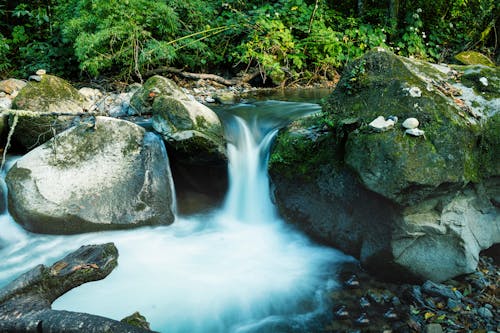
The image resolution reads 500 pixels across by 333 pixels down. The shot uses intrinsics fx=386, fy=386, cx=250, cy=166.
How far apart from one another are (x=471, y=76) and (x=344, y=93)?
139 cm

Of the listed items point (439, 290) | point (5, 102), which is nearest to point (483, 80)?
point (439, 290)

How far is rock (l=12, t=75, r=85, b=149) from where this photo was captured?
5.39 meters

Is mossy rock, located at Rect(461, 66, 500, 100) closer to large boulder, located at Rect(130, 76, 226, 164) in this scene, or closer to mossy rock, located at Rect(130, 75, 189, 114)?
large boulder, located at Rect(130, 76, 226, 164)

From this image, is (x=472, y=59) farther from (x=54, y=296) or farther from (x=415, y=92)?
(x=54, y=296)

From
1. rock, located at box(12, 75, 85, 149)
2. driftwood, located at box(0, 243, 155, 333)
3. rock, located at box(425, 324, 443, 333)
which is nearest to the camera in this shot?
driftwood, located at box(0, 243, 155, 333)

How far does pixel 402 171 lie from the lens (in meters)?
3.30

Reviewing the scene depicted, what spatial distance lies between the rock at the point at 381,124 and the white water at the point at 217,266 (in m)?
1.49

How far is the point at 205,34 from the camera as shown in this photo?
30.2 feet

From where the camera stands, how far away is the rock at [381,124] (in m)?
3.52

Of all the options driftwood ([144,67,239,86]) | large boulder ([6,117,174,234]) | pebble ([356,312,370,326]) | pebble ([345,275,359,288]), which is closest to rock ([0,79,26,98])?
driftwood ([144,67,239,86])

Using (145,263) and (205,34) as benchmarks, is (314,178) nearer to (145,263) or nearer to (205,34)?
(145,263)

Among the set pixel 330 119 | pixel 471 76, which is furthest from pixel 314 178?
pixel 471 76

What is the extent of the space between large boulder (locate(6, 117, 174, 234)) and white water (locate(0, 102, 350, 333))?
0.62 ft

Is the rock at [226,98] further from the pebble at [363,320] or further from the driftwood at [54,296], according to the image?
the pebble at [363,320]
